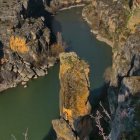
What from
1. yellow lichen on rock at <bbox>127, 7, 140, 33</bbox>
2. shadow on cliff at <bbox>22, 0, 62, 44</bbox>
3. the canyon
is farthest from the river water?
shadow on cliff at <bbox>22, 0, 62, 44</bbox>

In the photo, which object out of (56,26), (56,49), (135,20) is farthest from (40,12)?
(135,20)

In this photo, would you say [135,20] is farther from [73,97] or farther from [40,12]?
[40,12]

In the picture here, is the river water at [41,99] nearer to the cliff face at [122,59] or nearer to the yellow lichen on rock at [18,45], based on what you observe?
the cliff face at [122,59]

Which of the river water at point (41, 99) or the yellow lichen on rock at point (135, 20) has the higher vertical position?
the yellow lichen on rock at point (135, 20)

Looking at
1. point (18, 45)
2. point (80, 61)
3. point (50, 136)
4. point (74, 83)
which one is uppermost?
point (80, 61)

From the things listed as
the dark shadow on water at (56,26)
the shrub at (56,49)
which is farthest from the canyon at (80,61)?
the dark shadow on water at (56,26)

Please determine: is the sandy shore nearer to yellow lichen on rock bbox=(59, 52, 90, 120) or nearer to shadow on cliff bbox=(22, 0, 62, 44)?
shadow on cliff bbox=(22, 0, 62, 44)
